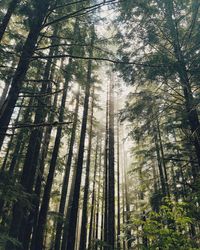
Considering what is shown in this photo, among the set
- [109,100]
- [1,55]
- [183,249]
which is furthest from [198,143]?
[109,100]

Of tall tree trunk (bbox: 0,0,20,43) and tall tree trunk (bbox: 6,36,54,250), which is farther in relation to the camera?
tall tree trunk (bbox: 6,36,54,250)

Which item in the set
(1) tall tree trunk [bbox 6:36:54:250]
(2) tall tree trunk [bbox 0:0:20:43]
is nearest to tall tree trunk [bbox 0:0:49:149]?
(2) tall tree trunk [bbox 0:0:20:43]

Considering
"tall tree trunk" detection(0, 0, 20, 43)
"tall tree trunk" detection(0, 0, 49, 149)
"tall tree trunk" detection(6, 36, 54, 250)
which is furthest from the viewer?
"tall tree trunk" detection(6, 36, 54, 250)

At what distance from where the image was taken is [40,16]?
16.6 ft

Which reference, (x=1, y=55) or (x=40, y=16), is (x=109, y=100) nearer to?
(x=1, y=55)

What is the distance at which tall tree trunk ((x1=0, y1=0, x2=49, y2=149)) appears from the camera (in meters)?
4.21

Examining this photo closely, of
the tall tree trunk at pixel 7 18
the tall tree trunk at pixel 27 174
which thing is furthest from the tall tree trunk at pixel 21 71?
the tall tree trunk at pixel 27 174

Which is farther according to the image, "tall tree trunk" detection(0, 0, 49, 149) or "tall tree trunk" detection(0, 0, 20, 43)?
"tall tree trunk" detection(0, 0, 20, 43)

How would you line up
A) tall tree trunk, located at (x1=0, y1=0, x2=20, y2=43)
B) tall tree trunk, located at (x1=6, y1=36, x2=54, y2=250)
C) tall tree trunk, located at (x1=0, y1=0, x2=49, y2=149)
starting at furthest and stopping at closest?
tall tree trunk, located at (x1=6, y1=36, x2=54, y2=250)
tall tree trunk, located at (x1=0, y1=0, x2=20, y2=43)
tall tree trunk, located at (x1=0, y1=0, x2=49, y2=149)

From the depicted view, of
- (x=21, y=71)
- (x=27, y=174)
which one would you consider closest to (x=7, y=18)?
(x=21, y=71)

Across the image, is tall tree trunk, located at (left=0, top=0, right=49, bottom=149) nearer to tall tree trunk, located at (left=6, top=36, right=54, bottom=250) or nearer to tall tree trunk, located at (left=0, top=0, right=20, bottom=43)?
tall tree trunk, located at (left=0, top=0, right=20, bottom=43)

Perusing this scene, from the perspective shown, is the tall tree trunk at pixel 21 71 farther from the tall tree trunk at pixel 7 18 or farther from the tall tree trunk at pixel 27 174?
the tall tree trunk at pixel 27 174

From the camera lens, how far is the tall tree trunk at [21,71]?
421 centimetres

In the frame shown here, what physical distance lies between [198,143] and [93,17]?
18.4ft
